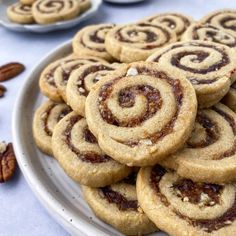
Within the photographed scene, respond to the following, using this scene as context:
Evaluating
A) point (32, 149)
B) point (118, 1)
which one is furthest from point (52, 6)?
point (32, 149)

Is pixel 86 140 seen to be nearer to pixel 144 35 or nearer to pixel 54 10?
pixel 144 35

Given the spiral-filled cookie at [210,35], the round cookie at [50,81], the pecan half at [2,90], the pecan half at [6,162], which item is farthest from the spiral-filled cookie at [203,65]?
the pecan half at [2,90]

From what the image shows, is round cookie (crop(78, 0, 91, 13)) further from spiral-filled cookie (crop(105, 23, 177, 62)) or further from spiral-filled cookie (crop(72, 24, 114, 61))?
spiral-filled cookie (crop(105, 23, 177, 62))

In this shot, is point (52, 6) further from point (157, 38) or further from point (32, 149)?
point (32, 149)

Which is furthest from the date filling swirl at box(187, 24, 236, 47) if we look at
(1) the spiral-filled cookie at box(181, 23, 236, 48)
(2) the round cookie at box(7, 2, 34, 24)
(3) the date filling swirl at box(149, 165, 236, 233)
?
(2) the round cookie at box(7, 2, 34, 24)

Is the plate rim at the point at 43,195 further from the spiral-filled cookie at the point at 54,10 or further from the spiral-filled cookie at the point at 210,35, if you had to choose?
the spiral-filled cookie at the point at 54,10
